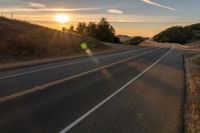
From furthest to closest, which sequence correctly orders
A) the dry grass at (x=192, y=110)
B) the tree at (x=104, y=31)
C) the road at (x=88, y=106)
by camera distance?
the tree at (x=104, y=31) < the dry grass at (x=192, y=110) < the road at (x=88, y=106)

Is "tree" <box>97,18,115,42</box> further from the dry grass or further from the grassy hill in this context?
the dry grass

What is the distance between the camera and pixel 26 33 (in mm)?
38906

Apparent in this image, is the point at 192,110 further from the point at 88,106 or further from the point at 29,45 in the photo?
the point at 29,45

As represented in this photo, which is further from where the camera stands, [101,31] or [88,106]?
[101,31]

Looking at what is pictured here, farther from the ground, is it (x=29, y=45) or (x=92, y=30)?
(x=29, y=45)

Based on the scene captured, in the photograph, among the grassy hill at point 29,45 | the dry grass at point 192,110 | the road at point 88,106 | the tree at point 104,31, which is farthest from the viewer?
the tree at point 104,31

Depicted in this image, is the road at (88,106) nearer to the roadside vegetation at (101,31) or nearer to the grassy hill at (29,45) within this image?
the grassy hill at (29,45)

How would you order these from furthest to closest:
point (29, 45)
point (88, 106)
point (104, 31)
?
1. point (104, 31)
2. point (29, 45)
3. point (88, 106)

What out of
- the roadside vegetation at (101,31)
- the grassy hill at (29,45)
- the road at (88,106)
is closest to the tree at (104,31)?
the roadside vegetation at (101,31)

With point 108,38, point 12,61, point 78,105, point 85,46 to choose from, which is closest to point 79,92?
point 78,105

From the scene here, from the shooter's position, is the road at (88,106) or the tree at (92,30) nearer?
the road at (88,106)

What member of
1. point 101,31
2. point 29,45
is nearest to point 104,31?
point 101,31

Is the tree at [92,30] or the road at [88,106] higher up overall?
the road at [88,106]

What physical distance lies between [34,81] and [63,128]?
7.55 metres
